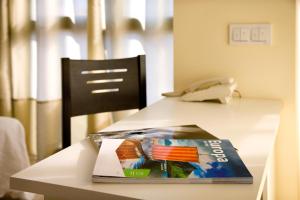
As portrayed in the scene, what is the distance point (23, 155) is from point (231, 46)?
1.14 meters

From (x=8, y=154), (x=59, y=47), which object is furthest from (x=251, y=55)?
(x=59, y=47)

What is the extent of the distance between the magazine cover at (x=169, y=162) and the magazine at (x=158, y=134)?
0.15 ft

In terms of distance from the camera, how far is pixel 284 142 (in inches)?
63.9

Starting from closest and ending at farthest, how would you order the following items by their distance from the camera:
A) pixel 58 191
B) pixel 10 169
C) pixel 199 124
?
1. pixel 58 191
2. pixel 199 124
3. pixel 10 169

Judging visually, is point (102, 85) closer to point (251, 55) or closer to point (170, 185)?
point (251, 55)

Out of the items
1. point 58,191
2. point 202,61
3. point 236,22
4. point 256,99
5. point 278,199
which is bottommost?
point 278,199

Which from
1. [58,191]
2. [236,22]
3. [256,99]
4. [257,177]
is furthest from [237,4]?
[58,191]

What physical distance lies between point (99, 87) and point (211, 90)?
489mm

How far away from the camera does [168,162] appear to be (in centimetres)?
79

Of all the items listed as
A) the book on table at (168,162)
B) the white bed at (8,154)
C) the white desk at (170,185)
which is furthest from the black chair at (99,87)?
the book on table at (168,162)

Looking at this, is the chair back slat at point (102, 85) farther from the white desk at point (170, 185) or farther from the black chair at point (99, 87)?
the white desk at point (170, 185)

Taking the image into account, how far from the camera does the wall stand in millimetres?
1583

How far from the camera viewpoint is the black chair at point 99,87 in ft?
5.13

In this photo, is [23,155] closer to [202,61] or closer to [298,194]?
[202,61]
